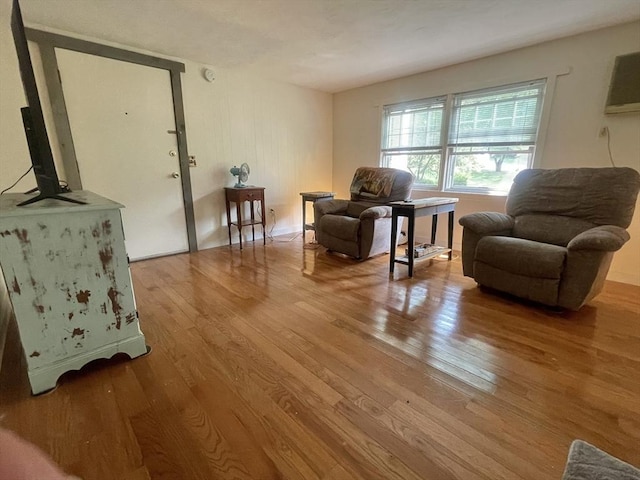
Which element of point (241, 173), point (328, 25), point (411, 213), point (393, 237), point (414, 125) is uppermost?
point (328, 25)

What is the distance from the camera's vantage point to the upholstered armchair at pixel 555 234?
76.2 inches

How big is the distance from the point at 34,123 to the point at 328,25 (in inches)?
84.7

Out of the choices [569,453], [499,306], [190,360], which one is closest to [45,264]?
[190,360]

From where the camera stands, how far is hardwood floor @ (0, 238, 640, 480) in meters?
1.04

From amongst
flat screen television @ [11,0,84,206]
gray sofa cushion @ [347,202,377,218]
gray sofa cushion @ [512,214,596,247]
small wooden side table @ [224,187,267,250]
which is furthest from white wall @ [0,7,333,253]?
gray sofa cushion @ [512,214,596,247]

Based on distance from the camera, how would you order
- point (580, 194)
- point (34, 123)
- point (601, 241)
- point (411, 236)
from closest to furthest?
point (34, 123) < point (601, 241) < point (580, 194) < point (411, 236)

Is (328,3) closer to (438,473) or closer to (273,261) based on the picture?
(273,261)

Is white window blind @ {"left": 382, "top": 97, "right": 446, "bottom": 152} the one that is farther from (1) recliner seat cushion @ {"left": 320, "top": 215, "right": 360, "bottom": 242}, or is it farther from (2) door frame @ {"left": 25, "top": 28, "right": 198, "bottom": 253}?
(2) door frame @ {"left": 25, "top": 28, "right": 198, "bottom": 253}

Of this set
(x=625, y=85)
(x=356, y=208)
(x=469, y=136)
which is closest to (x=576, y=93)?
(x=625, y=85)

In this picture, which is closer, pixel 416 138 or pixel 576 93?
pixel 576 93

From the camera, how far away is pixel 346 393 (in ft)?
4.40

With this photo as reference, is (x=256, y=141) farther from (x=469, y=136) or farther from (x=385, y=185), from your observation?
(x=469, y=136)

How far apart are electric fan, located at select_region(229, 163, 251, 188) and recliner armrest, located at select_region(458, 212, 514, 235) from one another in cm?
253

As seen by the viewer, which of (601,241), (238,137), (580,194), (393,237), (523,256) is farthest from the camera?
(238,137)
